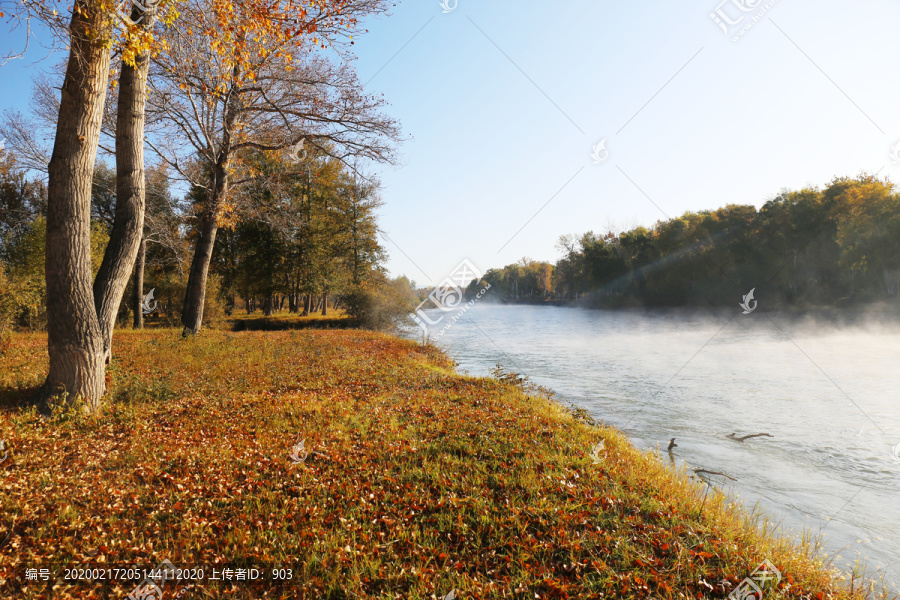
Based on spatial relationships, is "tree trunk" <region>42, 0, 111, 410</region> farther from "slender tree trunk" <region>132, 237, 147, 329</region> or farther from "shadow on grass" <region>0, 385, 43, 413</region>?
"slender tree trunk" <region>132, 237, 147, 329</region>

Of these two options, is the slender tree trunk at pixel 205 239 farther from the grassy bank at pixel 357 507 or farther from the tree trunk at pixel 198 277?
the grassy bank at pixel 357 507

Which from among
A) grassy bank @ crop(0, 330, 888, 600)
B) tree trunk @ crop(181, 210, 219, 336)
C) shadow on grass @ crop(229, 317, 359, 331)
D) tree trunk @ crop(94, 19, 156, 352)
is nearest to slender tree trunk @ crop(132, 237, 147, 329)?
shadow on grass @ crop(229, 317, 359, 331)

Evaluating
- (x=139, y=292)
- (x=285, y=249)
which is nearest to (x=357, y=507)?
(x=139, y=292)

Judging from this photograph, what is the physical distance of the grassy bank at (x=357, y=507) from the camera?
3309 millimetres

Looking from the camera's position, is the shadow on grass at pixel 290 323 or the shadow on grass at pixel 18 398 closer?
the shadow on grass at pixel 18 398

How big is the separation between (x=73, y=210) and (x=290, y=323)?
840 inches

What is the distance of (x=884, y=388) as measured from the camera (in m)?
11.9

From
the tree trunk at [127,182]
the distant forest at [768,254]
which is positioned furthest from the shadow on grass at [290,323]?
the distant forest at [768,254]

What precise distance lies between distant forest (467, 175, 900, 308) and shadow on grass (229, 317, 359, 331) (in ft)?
134

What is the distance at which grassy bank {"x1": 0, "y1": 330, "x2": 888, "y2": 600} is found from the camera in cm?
331

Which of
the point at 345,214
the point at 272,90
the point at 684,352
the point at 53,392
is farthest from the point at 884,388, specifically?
the point at 345,214

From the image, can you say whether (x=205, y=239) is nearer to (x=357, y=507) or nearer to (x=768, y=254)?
(x=357, y=507)

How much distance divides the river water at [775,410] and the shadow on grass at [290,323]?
10185 mm

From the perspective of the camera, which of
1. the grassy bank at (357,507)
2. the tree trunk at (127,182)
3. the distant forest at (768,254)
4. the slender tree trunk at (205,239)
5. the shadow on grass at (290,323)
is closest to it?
the grassy bank at (357,507)
